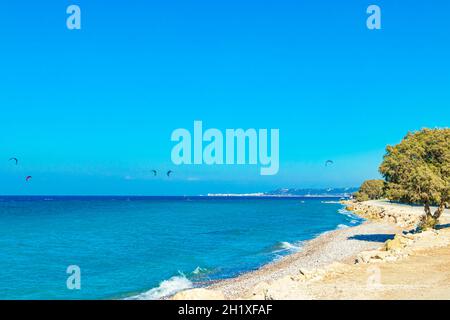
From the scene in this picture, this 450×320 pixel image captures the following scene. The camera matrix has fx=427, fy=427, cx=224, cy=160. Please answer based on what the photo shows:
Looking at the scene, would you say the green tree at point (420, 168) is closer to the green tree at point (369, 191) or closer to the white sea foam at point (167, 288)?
the white sea foam at point (167, 288)

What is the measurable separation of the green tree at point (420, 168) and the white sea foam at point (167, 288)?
17072 mm

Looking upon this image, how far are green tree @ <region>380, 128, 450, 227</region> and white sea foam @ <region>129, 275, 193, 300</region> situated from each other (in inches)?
672

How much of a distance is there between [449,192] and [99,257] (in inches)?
1223

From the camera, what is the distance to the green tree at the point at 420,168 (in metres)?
32.0

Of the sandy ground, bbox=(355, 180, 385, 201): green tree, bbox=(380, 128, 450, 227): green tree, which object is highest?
bbox=(380, 128, 450, 227): green tree

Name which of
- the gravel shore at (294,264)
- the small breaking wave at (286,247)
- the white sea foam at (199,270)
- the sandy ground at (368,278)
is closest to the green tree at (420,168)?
the sandy ground at (368,278)

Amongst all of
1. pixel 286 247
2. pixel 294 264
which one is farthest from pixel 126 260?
pixel 286 247

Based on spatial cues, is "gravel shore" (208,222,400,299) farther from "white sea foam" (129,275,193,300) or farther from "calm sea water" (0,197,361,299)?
"white sea foam" (129,275,193,300)

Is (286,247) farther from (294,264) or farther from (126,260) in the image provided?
(126,260)

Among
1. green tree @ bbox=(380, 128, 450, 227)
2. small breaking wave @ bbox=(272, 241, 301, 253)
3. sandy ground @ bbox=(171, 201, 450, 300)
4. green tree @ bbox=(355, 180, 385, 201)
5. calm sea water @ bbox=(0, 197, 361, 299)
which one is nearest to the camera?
sandy ground @ bbox=(171, 201, 450, 300)

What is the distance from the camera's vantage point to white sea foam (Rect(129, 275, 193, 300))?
24641 mm

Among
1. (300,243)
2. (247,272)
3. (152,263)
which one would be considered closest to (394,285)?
(247,272)

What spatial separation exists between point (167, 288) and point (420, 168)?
20.5 m

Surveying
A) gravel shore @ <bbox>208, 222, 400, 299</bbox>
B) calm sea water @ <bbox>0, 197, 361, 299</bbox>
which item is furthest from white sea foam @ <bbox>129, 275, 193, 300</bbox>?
gravel shore @ <bbox>208, 222, 400, 299</bbox>
